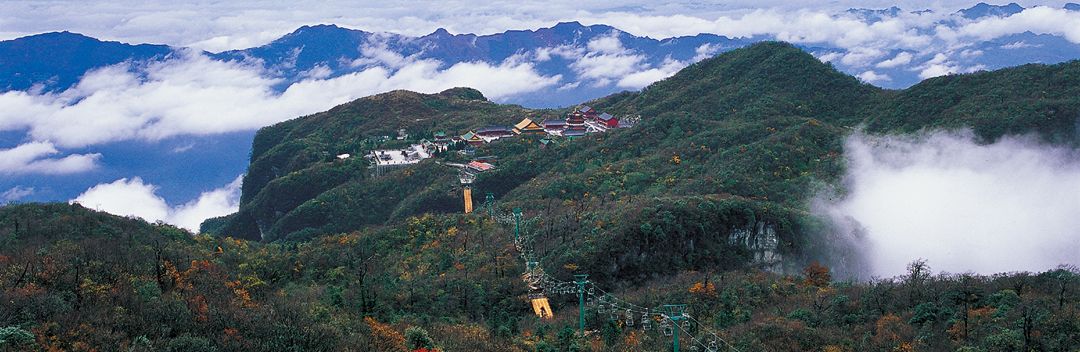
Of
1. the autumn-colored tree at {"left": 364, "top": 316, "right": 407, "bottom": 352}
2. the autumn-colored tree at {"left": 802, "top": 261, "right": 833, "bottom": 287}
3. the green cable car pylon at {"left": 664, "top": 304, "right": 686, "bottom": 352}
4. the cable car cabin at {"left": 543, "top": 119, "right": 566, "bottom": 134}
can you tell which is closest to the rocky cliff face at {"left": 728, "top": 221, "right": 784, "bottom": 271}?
the autumn-colored tree at {"left": 802, "top": 261, "right": 833, "bottom": 287}

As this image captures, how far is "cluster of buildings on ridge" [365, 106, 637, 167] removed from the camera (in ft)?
271

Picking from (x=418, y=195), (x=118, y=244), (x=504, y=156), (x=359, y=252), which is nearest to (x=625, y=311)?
(x=359, y=252)

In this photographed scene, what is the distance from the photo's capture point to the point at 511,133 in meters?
88.6

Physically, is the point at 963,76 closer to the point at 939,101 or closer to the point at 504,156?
the point at 939,101

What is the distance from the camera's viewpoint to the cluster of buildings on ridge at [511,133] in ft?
271

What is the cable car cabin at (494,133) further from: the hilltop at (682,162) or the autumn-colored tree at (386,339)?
the autumn-colored tree at (386,339)

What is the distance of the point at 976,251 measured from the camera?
4588cm

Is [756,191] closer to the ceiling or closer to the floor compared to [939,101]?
closer to the floor

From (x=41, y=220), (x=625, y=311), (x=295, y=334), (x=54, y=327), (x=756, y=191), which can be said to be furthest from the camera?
(x=756, y=191)

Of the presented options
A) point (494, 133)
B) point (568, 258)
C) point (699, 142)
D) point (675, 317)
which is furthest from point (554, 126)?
point (675, 317)

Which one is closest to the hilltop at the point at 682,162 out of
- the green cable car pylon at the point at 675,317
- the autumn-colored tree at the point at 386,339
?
the green cable car pylon at the point at 675,317

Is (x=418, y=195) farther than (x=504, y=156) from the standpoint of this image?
No

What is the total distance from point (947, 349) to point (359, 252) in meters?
29.5

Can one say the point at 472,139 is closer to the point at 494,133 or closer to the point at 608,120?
the point at 494,133
